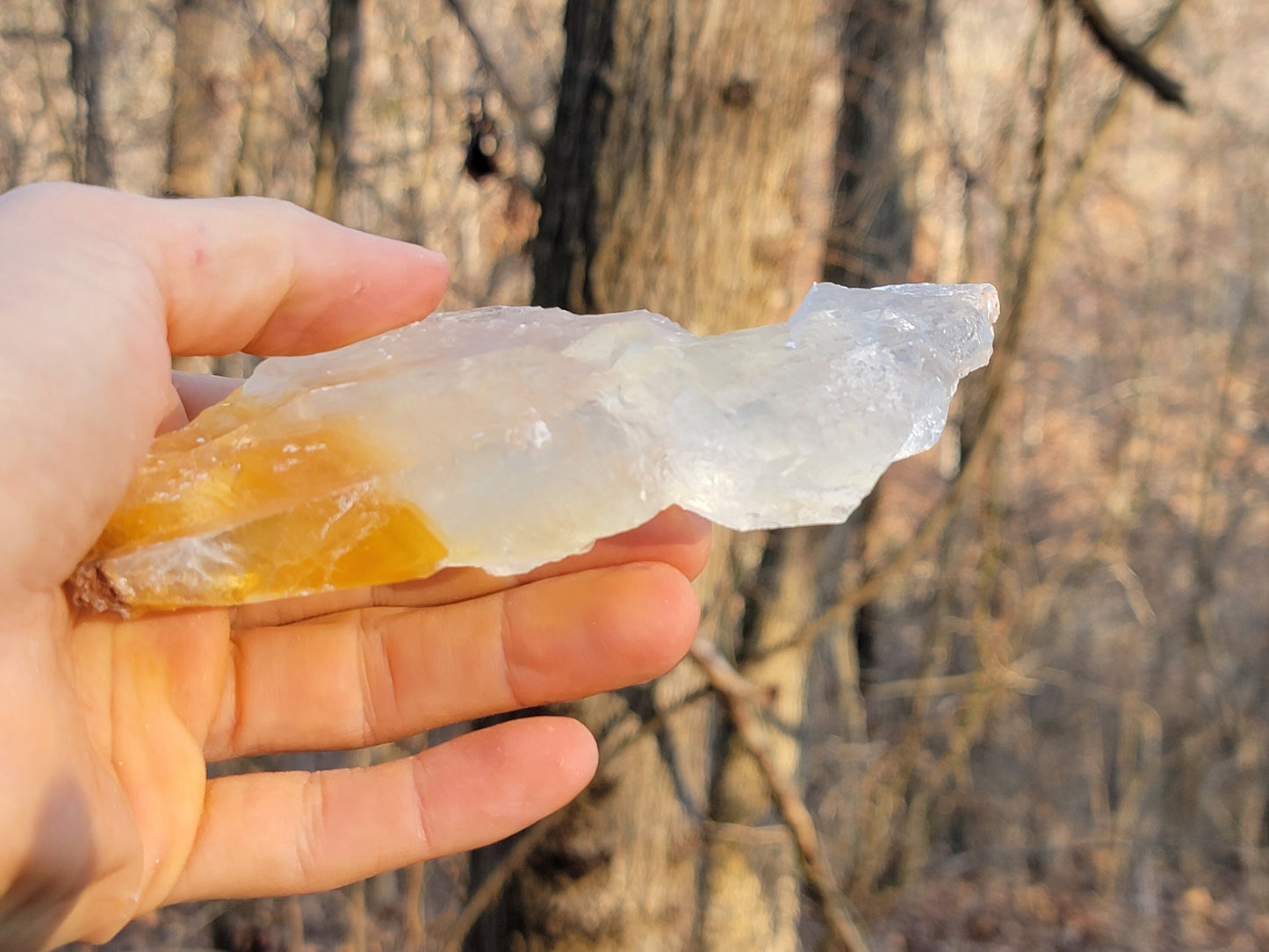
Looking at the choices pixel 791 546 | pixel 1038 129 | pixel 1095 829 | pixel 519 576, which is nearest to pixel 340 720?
pixel 519 576

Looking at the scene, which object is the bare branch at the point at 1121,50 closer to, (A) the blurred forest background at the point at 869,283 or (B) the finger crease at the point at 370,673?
(A) the blurred forest background at the point at 869,283

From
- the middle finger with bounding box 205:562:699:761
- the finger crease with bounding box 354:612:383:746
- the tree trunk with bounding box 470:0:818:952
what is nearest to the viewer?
the middle finger with bounding box 205:562:699:761

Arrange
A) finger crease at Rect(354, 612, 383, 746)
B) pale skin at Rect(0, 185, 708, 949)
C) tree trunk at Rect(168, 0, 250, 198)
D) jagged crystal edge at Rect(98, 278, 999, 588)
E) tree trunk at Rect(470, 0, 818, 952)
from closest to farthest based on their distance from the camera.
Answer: pale skin at Rect(0, 185, 708, 949) → jagged crystal edge at Rect(98, 278, 999, 588) → finger crease at Rect(354, 612, 383, 746) → tree trunk at Rect(470, 0, 818, 952) → tree trunk at Rect(168, 0, 250, 198)

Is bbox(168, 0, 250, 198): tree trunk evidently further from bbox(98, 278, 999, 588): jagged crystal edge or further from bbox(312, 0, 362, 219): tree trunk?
bbox(98, 278, 999, 588): jagged crystal edge

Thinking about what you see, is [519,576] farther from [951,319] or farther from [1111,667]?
[1111,667]

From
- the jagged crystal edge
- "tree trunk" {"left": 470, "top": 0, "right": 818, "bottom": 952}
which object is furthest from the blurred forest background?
the jagged crystal edge

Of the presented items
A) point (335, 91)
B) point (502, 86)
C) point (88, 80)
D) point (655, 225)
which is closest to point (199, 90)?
point (88, 80)
